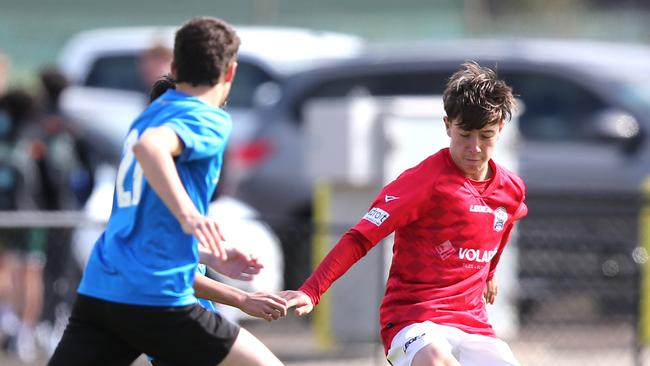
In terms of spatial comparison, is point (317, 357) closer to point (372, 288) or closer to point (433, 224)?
point (372, 288)

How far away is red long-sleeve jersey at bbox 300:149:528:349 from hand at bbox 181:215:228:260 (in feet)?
2.00

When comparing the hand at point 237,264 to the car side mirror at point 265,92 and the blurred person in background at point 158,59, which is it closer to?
the blurred person in background at point 158,59

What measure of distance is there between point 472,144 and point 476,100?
6.2 inches

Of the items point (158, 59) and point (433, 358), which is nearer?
point (433, 358)

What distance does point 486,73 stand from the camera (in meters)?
5.03

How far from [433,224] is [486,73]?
1.97 ft

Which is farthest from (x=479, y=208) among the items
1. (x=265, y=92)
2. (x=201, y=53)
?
(x=265, y=92)

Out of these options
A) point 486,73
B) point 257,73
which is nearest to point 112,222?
point 486,73

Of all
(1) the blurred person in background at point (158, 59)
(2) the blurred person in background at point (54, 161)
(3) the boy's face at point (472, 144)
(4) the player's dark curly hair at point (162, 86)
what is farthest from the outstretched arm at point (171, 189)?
(2) the blurred person in background at point (54, 161)

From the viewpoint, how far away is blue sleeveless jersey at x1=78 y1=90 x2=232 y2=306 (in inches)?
179

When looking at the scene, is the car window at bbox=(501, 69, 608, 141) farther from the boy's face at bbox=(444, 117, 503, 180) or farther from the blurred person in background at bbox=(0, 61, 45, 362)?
the boy's face at bbox=(444, 117, 503, 180)

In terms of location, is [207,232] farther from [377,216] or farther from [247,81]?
[247,81]

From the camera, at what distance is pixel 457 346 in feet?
16.0

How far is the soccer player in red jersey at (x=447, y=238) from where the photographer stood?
4.81 meters
